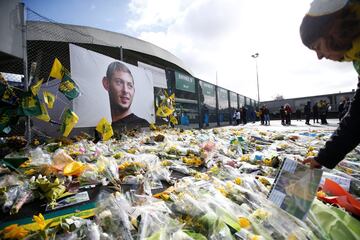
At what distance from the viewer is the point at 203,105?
1455 centimetres

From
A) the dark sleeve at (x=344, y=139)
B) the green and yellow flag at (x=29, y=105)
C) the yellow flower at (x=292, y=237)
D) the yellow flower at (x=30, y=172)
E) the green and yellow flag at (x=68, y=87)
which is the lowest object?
the yellow flower at (x=292, y=237)

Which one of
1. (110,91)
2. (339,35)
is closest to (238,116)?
(110,91)

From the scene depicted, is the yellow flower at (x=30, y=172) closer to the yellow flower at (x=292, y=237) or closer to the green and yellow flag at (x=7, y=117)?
the green and yellow flag at (x=7, y=117)

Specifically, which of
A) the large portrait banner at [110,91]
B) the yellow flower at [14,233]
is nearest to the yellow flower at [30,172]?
the yellow flower at [14,233]

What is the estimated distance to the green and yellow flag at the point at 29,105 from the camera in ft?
13.6

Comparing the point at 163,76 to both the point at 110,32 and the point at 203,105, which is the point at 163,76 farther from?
the point at 110,32

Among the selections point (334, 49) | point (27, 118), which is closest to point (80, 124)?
point (27, 118)

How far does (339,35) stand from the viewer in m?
1.06

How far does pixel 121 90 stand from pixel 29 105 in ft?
12.2

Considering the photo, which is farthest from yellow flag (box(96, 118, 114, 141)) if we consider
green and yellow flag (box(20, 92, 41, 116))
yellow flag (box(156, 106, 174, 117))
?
yellow flag (box(156, 106, 174, 117))

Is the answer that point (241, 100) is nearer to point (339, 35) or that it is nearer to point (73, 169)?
point (73, 169)

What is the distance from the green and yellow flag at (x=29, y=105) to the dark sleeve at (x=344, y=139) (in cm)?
462

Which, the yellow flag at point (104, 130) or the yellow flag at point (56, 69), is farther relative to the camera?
the yellow flag at point (104, 130)

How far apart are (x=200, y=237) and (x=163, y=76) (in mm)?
10057
